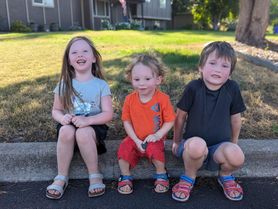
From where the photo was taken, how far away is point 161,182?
9.39ft

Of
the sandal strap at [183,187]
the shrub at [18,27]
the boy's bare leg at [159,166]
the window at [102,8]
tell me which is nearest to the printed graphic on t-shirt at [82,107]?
the boy's bare leg at [159,166]

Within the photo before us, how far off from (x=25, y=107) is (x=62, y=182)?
141 cm

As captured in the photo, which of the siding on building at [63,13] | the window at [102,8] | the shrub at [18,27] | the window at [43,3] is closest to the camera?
the shrub at [18,27]

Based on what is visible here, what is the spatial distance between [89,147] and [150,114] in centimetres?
55

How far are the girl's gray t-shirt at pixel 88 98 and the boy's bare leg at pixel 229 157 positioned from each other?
103cm

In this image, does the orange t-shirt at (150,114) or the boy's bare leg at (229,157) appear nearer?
the boy's bare leg at (229,157)

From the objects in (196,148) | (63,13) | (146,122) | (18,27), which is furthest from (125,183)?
(63,13)

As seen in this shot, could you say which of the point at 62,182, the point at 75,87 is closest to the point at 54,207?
the point at 62,182

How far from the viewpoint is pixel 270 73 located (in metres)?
5.78

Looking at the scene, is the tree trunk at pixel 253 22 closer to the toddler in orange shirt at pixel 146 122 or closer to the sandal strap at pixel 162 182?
the toddler in orange shirt at pixel 146 122

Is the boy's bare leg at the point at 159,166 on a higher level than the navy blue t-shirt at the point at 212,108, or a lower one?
lower

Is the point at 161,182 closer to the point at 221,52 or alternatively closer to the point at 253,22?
the point at 221,52

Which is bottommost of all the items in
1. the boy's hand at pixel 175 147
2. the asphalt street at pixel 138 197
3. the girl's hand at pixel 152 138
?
the asphalt street at pixel 138 197

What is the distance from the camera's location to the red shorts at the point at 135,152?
2.85 meters
